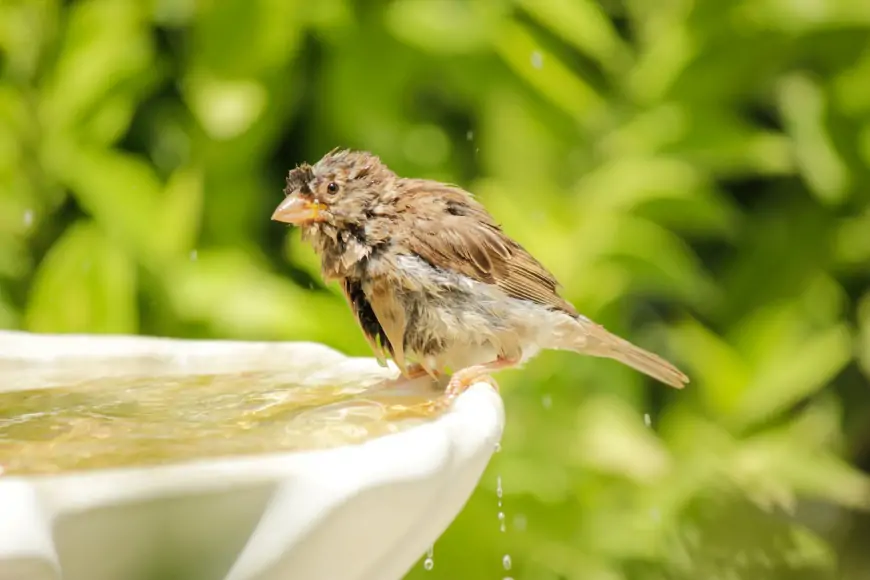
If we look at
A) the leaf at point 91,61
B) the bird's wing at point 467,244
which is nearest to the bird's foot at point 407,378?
the bird's wing at point 467,244

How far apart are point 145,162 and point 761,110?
1356 mm

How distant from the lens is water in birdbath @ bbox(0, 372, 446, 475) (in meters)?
0.70

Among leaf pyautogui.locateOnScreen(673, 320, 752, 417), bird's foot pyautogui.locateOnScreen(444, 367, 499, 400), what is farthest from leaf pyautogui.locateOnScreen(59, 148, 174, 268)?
leaf pyautogui.locateOnScreen(673, 320, 752, 417)

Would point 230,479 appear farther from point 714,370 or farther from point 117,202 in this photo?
point 714,370

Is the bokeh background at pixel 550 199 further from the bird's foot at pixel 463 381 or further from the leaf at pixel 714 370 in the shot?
the bird's foot at pixel 463 381

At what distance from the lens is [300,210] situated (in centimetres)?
108

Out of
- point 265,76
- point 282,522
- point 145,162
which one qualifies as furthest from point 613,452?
point 282,522

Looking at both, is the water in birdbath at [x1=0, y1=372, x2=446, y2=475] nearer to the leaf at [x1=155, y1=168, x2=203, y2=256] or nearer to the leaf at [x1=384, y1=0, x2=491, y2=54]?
the leaf at [x1=155, y1=168, x2=203, y2=256]

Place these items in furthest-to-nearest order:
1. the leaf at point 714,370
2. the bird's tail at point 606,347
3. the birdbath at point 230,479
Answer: the leaf at point 714,370 → the bird's tail at point 606,347 → the birdbath at point 230,479

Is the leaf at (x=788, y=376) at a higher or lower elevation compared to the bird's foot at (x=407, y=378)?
lower

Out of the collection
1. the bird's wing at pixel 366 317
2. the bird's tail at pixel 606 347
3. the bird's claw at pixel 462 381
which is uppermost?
the bird's wing at pixel 366 317

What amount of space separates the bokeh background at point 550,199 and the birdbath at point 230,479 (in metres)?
0.77

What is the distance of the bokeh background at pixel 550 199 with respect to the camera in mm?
1766

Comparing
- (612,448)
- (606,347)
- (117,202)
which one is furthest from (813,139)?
(117,202)
